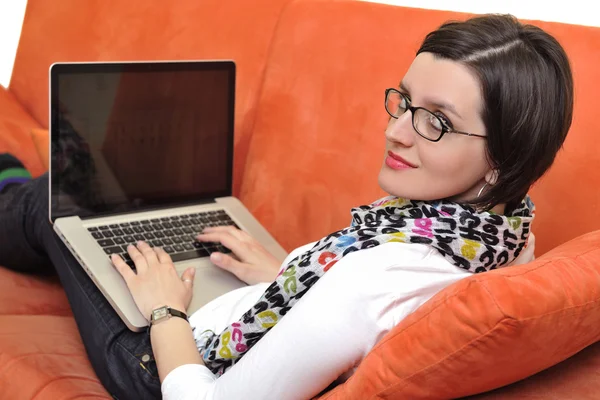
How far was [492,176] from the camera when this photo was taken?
113 centimetres

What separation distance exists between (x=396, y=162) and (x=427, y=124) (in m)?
0.08

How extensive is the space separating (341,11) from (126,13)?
24.9 inches

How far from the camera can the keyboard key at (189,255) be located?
155 cm

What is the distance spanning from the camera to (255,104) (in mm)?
1884

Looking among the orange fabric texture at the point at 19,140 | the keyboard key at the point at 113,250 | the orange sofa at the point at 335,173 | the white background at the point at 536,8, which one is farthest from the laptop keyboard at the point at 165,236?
the white background at the point at 536,8

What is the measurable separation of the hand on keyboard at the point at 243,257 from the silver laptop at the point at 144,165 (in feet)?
0.11

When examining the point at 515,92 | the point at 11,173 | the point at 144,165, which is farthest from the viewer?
the point at 11,173

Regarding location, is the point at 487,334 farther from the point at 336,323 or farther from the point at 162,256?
the point at 162,256

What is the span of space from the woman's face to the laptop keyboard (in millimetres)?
545

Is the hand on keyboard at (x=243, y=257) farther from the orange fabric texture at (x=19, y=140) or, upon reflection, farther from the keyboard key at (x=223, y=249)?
the orange fabric texture at (x=19, y=140)

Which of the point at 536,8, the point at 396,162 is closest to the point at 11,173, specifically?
the point at 396,162

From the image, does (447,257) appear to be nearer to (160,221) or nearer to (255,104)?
(160,221)

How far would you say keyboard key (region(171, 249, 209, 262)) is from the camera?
155cm

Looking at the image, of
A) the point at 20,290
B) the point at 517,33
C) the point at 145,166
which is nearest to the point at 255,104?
the point at 145,166
